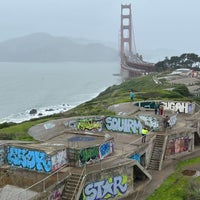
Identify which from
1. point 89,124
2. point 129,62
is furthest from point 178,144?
point 129,62

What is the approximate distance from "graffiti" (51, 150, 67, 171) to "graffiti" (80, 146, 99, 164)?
3.40ft

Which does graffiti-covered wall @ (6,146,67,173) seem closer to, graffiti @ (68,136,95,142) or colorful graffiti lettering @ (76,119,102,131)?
graffiti @ (68,136,95,142)

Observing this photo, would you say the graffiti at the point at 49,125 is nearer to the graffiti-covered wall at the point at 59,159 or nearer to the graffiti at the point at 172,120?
the graffiti at the point at 172,120

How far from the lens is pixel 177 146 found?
31.8 m

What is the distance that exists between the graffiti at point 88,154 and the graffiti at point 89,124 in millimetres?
8219

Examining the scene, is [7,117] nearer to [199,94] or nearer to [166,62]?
[199,94]

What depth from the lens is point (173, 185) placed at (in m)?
25.5

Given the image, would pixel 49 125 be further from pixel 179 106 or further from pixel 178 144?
pixel 179 106

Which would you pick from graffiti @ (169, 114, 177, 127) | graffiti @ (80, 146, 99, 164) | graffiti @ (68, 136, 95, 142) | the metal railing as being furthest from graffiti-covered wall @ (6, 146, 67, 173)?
graffiti @ (169, 114, 177, 127)

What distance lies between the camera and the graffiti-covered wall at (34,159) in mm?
22906

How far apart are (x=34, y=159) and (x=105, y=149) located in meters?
4.88

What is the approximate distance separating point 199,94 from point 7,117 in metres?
39.5

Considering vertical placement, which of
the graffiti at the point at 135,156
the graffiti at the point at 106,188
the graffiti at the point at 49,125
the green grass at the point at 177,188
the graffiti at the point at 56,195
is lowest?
the green grass at the point at 177,188

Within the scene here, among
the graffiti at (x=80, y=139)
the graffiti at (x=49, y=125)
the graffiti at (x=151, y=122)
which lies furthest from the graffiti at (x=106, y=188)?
the graffiti at (x=49, y=125)
